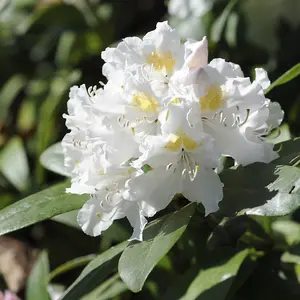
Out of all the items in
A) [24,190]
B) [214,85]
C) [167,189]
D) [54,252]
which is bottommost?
[54,252]

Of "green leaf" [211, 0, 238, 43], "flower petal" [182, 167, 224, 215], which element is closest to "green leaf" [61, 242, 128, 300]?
"flower petal" [182, 167, 224, 215]

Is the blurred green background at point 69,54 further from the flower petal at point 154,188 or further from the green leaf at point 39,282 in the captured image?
the flower petal at point 154,188

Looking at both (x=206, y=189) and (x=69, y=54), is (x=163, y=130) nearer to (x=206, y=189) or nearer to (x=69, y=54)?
(x=206, y=189)

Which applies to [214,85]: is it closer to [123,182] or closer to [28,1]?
[123,182]

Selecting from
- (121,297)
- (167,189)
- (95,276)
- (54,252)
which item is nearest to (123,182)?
(167,189)

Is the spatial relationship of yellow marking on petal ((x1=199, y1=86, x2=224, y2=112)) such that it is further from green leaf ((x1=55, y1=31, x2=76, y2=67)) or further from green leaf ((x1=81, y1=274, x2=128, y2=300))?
green leaf ((x1=55, y1=31, x2=76, y2=67))

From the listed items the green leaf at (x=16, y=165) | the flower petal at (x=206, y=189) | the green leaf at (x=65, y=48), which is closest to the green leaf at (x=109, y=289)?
the flower petal at (x=206, y=189)
